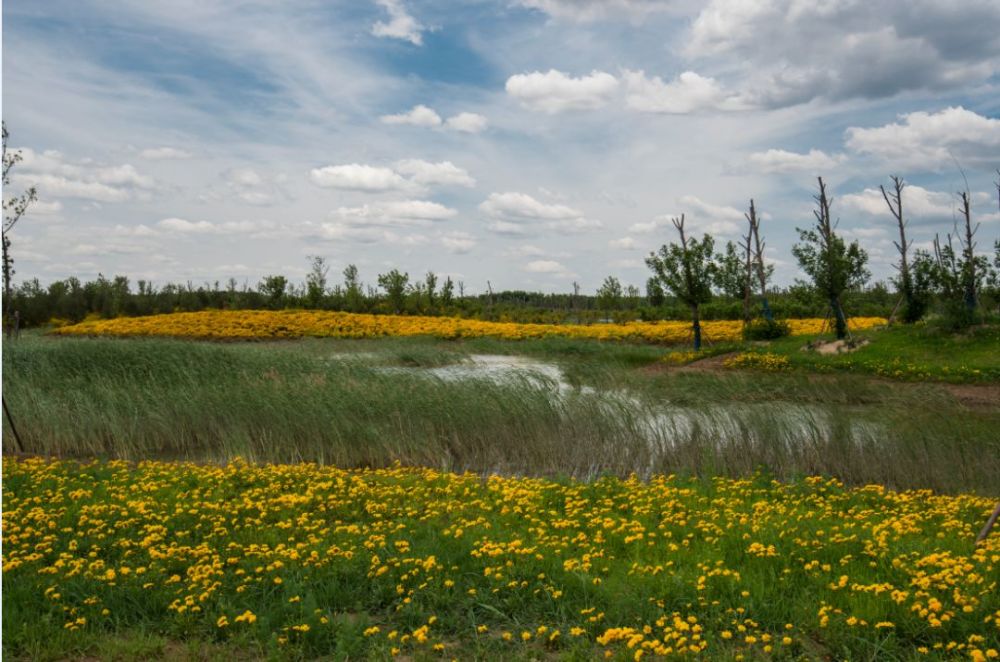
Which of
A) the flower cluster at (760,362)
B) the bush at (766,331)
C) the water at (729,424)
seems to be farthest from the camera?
the bush at (766,331)

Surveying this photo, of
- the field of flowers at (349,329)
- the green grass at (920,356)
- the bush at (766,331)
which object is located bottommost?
the green grass at (920,356)

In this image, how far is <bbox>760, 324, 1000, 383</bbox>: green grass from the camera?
22.2m

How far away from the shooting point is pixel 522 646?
17.0 feet

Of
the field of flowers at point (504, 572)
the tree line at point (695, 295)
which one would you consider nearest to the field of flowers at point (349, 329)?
the tree line at point (695, 295)

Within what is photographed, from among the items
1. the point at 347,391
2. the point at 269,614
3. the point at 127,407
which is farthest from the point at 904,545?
the point at 127,407

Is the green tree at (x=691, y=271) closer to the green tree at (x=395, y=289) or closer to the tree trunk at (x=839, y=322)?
the tree trunk at (x=839, y=322)

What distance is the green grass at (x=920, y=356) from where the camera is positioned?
72.9 feet

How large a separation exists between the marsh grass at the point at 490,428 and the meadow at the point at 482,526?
0.05m

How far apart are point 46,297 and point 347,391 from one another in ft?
150

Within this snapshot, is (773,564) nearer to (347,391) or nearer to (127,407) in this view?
(347,391)

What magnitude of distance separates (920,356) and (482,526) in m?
23.1

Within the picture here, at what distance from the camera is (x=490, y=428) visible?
13.0m

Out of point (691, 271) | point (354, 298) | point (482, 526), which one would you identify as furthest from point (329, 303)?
point (482, 526)

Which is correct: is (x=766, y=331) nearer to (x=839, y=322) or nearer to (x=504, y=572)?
(x=839, y=322)
